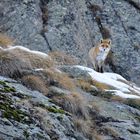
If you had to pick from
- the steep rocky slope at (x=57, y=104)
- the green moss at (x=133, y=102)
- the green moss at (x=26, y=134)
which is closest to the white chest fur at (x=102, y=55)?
the steep rocky slope at (x=57, y=104)

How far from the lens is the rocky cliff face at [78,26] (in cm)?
2098

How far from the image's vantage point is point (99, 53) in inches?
882

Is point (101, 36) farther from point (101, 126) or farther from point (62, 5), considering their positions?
point (101, 126)

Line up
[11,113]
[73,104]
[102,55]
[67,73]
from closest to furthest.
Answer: [11,113]
[73,104]
[67,73]
[102,55]

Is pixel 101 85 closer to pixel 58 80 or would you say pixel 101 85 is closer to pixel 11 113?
pixel 58 80

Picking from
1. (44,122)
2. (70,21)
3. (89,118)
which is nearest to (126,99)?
(89,118)

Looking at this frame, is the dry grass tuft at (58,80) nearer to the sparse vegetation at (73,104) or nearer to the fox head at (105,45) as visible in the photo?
the sparse vegetation at (73,104)

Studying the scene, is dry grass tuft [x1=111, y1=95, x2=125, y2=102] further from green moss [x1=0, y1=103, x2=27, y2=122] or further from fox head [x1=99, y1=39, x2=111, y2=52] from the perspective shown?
fox head [x1=99, y1=39, x2=111, y2=52]

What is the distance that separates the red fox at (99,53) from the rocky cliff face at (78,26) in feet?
1.11

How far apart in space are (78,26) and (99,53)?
4.99ft

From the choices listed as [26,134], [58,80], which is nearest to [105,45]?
[58,80]

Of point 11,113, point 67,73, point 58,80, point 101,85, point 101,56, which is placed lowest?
point 101,56

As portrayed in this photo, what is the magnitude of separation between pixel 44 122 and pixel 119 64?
1453 centimetres

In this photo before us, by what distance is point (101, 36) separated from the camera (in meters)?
24.7
